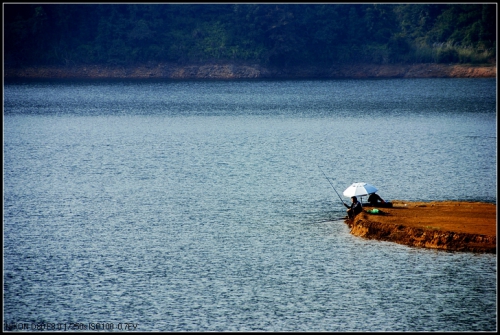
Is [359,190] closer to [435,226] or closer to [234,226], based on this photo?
[435,226]

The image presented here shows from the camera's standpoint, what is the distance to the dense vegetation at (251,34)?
116m

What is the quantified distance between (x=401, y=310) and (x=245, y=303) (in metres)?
3.84

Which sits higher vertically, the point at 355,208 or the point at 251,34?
the point at 355,208

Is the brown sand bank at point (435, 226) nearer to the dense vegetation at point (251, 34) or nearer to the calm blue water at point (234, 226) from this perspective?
the calm blue water at point (234, 226)

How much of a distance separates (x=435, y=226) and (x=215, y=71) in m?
99.4

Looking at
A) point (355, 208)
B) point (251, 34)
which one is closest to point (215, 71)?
point (251, 34)

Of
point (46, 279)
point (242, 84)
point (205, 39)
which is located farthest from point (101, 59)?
point (46, 279)

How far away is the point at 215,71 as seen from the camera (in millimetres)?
120562

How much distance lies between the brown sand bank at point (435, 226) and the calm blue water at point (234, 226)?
0.48 metres

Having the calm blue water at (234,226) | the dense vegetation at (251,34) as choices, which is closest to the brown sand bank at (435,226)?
the calm blue water at (234,226)

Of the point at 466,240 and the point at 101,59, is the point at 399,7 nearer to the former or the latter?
the point at 101,59

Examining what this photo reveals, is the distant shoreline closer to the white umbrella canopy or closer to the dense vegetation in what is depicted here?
the dense vegetation

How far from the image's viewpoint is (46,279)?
2100 centimetres

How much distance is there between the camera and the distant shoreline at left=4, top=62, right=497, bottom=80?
119000 mm
